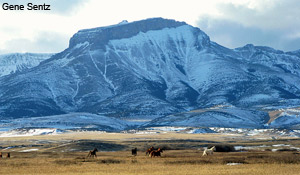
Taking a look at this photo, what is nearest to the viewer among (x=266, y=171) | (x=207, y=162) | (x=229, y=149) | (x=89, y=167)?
(x=266, y=171)

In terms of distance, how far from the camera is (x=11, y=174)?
5094 cm

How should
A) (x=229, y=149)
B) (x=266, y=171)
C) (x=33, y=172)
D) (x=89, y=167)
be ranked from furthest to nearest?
(x=229, y=149)
(x=89, y=167)
(x=33, y=172)
(x=266, y=171)

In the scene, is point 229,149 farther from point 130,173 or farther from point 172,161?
point 130,173

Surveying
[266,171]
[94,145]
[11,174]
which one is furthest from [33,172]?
[94,145]

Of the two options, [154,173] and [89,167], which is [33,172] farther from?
[154,173]

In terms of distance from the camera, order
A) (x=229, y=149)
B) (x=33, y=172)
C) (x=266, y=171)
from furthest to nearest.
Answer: (x=229, y=149), (x=33, y=172), (x=266, y=171)

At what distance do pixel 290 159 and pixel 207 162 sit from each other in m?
11.1

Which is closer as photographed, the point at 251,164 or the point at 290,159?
the point at 251,164

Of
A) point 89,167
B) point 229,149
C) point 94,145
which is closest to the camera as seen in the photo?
point 89,167

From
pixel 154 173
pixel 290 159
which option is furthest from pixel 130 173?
pixel 290 159

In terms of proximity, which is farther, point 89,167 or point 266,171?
point 89,167

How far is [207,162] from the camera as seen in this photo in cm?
6138

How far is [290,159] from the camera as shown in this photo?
209 feet

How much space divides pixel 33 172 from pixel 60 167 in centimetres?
601
